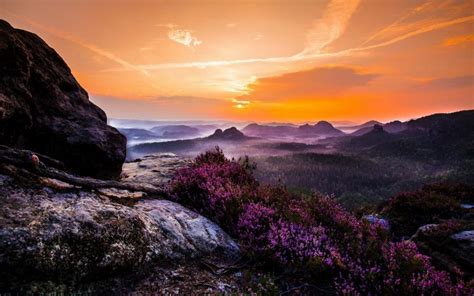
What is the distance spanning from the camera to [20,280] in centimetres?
379

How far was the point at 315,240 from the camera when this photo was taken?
581cm

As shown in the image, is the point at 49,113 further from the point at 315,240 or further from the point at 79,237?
the point at 315,240

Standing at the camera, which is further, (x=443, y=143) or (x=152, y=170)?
(x=443, y=143)

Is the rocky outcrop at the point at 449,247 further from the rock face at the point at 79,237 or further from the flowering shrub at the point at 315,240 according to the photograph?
the rock face at the point at 79,237

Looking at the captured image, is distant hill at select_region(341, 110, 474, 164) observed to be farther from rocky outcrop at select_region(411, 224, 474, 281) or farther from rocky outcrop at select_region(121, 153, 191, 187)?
rocky outcrop at select_region(121, 153, 191, 187)

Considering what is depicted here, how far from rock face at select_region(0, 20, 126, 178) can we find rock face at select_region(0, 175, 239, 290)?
6.73ft

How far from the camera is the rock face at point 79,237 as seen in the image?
3.89m

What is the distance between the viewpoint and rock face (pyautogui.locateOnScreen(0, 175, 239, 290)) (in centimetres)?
389

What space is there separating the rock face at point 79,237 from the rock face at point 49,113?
205cm

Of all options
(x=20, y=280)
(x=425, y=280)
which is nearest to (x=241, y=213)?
(x=425, y=280)

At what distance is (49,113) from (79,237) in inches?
181

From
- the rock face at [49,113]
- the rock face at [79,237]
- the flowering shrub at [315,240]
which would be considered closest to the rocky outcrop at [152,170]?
the rock face at [49,113]

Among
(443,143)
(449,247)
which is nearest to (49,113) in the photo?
(449,247)

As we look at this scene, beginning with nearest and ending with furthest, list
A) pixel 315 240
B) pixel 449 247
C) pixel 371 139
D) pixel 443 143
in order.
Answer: pixel 315 240 < pixel 449 247 < pixel 443 143 < pixel 371 139
